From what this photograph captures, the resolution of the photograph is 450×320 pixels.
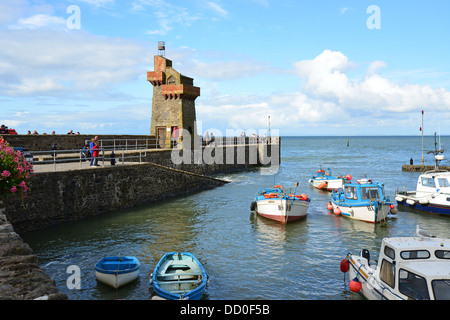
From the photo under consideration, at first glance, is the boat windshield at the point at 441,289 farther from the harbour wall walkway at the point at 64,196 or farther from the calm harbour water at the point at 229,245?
the harbour wall walkway at the point at 64,196

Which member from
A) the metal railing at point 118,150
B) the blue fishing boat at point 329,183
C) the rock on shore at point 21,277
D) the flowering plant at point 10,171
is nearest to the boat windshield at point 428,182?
the blue fishing boat at point 329,183

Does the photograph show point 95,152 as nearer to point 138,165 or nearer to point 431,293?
point 138,165

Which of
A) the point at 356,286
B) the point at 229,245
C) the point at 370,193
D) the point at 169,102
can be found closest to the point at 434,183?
the point at 370,193

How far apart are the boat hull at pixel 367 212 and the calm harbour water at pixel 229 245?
498mm

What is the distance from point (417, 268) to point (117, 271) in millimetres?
9165

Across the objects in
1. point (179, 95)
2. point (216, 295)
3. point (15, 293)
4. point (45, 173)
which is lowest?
point (216, 295)

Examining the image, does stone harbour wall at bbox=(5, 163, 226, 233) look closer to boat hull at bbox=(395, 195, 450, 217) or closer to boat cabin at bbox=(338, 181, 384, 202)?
boat cabin at bbox=(338, 181, 384, 202)

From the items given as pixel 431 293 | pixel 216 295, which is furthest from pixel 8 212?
pixel 431 293

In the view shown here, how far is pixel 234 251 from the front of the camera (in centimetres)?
1677

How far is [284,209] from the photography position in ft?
74.1

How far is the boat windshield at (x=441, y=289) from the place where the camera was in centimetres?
829

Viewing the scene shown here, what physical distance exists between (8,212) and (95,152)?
25.4 ft

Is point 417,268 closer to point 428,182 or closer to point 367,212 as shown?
point 367,212

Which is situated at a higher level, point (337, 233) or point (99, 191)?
point (99, 191)
